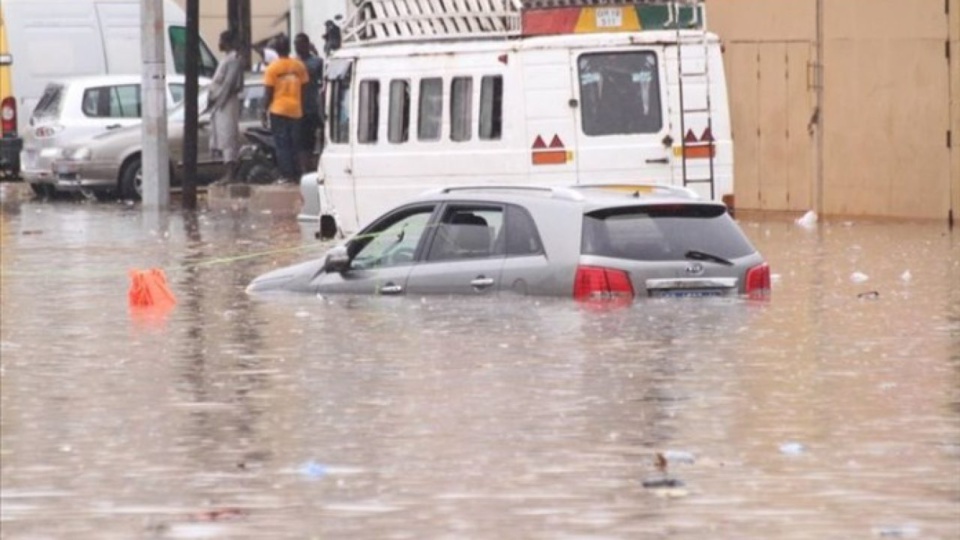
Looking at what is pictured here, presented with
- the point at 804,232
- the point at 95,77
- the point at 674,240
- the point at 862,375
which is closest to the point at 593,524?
the point at 862,375

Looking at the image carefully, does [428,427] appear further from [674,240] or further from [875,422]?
[674,240]

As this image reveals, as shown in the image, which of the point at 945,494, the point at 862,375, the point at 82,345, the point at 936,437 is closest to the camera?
the point at 945,494

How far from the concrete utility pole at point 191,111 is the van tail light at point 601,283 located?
1764cm

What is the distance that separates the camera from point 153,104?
33.3 metres

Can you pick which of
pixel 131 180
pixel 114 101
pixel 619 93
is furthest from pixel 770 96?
pixel 114 101

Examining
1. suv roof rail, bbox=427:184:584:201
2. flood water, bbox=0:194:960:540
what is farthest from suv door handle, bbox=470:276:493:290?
suv roof rail, bbox=427:184:584:201

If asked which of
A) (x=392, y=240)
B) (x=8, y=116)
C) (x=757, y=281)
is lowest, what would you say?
(x=757, y=281)

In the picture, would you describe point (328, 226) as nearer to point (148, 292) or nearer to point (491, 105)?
point (491, 105)

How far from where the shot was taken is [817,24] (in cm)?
3005

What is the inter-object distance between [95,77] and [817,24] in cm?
1119

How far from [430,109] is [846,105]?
606 cm

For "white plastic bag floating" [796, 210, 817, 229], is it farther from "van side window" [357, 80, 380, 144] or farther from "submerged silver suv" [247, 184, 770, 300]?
"submerged silver suv" [247, 184, 770, 300]

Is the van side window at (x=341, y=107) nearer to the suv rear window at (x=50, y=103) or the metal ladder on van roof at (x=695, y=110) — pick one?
the metal ladder on van roof at (x=695, y=110)

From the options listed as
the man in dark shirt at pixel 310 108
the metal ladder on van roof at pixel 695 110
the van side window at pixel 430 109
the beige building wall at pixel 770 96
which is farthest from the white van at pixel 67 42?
the metal ladder on van roof at pixel 695 110
